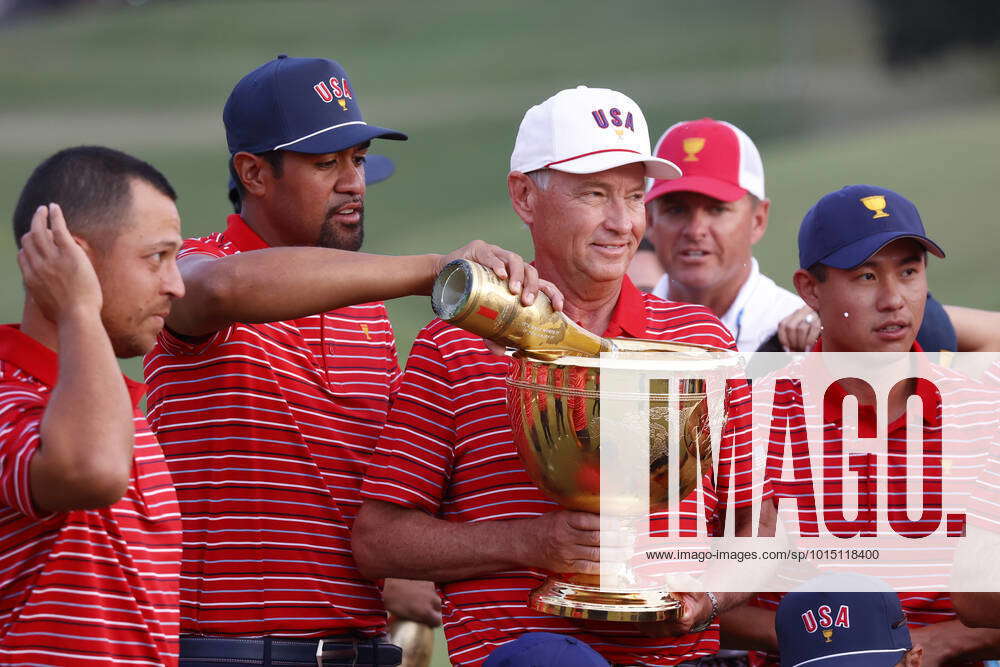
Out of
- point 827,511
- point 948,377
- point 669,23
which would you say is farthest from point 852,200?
point 669,23

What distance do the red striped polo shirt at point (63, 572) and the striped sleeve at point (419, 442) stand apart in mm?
599

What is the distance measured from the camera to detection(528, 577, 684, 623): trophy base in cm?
257

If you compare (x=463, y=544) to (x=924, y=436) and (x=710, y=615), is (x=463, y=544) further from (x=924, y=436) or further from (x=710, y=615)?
(x=924, y=436)

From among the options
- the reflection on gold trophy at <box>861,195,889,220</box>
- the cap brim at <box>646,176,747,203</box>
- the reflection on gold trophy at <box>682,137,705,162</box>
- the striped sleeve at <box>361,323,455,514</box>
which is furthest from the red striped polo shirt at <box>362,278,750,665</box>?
the reflection on gold trophy at <box>682,137,705,162</box>

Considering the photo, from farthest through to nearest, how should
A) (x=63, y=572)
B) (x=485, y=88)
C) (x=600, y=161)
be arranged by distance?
(x=485, y=88) < (x=600, y=161) < (x=63, y=572)

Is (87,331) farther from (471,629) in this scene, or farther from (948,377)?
(948,377)

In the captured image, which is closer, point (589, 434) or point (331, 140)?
point (589, 434)

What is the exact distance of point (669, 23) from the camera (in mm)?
29000

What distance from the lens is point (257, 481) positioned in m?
2.96

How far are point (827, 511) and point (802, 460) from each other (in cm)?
13

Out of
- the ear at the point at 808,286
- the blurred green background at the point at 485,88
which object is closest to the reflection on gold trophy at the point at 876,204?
the ear at the point at 808,286

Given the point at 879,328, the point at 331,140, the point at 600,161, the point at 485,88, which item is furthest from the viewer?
the point at 485,88

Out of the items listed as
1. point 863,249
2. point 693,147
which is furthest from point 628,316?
point 693,147

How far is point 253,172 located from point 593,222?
0.84m
